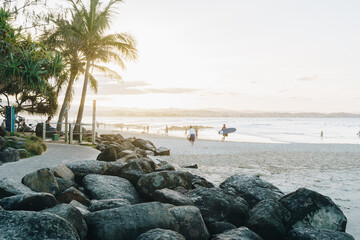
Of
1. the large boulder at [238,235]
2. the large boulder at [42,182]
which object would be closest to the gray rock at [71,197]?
the large boulder at [42,182]

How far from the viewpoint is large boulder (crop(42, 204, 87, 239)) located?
4.10 metres

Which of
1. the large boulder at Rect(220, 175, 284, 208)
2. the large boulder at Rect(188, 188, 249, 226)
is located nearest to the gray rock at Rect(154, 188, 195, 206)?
the large boulder at Rect(188, 188, 249, 226)

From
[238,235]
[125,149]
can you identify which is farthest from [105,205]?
[125,149]

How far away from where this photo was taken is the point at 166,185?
283 inches

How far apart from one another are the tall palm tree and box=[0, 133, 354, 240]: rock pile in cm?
1398

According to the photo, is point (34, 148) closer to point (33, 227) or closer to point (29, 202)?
point (29, 202)

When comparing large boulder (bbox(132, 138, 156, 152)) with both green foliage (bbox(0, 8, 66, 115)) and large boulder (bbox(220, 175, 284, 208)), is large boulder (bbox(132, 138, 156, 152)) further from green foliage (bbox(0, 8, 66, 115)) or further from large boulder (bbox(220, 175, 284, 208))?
large boulder (bbox(220, 175, 284, 208))

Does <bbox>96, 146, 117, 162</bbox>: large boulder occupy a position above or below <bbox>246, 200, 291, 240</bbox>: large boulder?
above

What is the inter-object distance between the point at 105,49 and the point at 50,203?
18.2 m

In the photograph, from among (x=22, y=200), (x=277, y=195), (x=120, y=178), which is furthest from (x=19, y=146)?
(x=277, y=195)

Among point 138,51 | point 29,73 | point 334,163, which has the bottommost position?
point 334,163

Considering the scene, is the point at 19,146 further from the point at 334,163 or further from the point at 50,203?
the point at 334,163

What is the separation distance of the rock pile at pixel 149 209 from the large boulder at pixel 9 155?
A: 323 centimetres

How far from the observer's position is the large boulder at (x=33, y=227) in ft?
10.5
